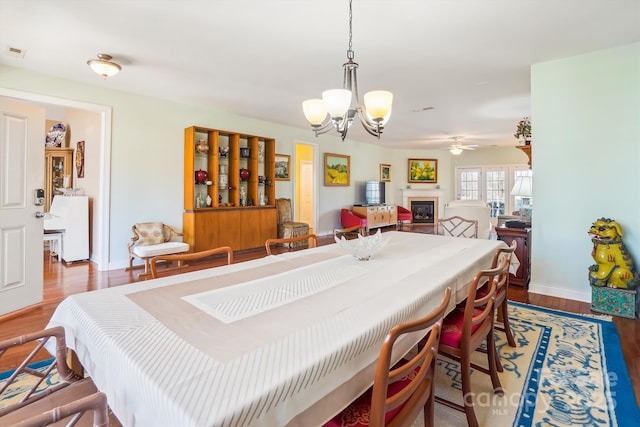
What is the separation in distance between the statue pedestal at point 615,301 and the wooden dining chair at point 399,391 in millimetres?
2801

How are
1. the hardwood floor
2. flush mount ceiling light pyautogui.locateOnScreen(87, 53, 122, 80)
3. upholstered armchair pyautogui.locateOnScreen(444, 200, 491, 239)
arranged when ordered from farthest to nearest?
upholstered armchair pyautogui.locateOnScreen(444, 200, 491, 239), flush mount ceiling light pyautogui.locateOnScreen(87, 53, 122, 80), the hardwood floor

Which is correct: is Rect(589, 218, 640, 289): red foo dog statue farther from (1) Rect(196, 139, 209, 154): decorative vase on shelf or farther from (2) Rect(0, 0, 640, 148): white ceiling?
(1) Rect(196, 139, 209, 154): decorative vase on shelf

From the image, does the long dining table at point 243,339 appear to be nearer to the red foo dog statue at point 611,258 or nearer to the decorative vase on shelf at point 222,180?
the red foo dog statue at point 611,258

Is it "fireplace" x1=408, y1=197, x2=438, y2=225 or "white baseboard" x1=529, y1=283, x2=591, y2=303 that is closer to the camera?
"white baseboard" x1=529, y1=283, x2=591, y2=303

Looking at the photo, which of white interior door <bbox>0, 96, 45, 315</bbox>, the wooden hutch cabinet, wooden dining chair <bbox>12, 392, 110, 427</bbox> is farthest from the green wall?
the wooden hutch cabinet

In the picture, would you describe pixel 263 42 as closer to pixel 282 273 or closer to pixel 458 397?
pixel 282 273

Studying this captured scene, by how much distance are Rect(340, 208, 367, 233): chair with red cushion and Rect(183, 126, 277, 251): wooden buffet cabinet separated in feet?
8.18

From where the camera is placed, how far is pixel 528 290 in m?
3.51

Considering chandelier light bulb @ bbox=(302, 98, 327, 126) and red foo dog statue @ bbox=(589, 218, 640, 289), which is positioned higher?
chandelier light bulb @ bbox=(302, 98, 327, 126)

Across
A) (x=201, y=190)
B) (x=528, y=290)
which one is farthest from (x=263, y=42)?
(x=528, y=290)

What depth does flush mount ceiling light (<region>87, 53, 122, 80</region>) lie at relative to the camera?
3115 millimetres

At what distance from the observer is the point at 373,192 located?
8953 millimetres

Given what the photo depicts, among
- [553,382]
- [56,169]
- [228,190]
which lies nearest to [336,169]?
[228,190]

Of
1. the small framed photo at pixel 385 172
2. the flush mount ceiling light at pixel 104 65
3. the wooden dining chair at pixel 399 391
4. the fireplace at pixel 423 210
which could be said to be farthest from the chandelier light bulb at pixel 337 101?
the fireplace at pixel 423 210
